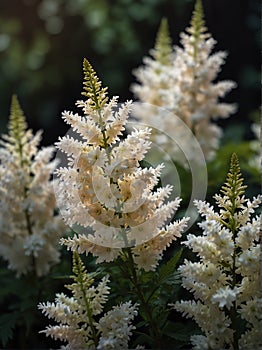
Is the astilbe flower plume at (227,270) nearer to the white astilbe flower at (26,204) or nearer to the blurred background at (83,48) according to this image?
the white astilbe flower at (26,204)

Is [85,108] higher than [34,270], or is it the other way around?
[85,108]

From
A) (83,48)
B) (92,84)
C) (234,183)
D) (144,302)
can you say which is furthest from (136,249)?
(83,48)

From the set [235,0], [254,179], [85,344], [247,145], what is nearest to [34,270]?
[85,344]

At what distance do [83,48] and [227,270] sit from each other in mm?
4019

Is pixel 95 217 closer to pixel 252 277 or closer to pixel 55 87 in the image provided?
pixel 252 277

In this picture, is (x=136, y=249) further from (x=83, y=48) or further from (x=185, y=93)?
(x=83, y=48)

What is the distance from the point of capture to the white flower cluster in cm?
259

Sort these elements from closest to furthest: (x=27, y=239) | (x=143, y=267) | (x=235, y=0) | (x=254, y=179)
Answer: (x=143, y=267)
(x=27, y=239)
(x=254, y=179)
(x=235, y=0)

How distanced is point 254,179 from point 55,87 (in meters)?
3.07

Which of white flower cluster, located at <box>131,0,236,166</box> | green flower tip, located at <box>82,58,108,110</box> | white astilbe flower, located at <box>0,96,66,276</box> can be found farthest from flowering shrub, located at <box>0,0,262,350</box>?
white flower cluster, located at <box>131,0,236,166</box>

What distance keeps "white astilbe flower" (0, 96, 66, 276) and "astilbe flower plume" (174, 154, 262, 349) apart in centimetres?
87

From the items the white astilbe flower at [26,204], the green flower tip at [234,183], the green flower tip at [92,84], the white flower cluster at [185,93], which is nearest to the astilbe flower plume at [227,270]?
the green flower tip at [234,183]

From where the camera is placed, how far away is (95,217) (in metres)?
1.54

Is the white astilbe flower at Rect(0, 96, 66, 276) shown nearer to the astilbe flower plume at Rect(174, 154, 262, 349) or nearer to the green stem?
the green stem
